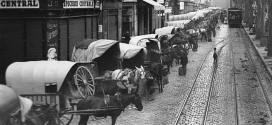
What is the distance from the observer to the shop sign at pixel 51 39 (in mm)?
22109

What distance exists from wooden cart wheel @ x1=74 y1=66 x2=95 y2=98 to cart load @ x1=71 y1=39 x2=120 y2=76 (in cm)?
369

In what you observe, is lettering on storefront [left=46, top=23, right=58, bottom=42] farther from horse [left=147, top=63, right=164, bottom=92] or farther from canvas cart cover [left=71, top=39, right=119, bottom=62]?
Result: horse [left=147, top=63, right=164, bottom=92]

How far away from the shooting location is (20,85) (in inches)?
544

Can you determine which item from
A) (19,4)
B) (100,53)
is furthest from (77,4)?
(100,53)

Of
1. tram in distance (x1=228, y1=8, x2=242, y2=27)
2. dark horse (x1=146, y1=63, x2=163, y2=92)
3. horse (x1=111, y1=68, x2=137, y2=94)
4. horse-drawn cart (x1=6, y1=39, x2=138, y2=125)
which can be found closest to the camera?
horse-drawn cart (x1=6, y1=39, x2=138, y2=125)

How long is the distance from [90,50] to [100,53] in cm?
47

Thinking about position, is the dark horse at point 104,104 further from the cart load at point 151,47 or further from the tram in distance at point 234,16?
the tram in distance at point 234,16

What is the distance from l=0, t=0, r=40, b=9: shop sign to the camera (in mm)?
21500

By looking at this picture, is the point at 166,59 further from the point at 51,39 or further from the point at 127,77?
the point at 127,77

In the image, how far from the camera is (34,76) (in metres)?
13.8

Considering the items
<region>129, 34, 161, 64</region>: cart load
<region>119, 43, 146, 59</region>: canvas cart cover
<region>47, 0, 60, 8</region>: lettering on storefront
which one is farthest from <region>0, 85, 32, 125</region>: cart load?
<region>129, 34, 161, 64</region>: cart load

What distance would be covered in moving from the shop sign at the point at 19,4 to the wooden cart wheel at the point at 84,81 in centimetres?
719

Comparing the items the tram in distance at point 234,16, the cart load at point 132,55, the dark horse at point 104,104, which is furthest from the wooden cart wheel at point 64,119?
the tram in distance at point 234,16

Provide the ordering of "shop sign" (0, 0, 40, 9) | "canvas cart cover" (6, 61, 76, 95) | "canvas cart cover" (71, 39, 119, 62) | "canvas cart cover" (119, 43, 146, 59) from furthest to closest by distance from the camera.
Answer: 1. "shop sign" (0, 0, 40, 9)
2. "canvas cart cover" (119, 43, 146, 59)
3. "canvas cart cover" (71, 39, 119, 62)
4. "canvas cart cover" (6, 61, 76, 95)
